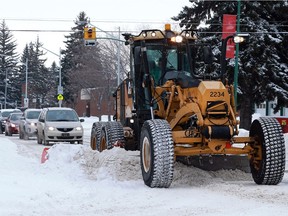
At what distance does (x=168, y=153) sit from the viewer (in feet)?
33.0

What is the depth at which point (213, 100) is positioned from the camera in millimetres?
10328

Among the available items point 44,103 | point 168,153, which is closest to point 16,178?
point 168,153

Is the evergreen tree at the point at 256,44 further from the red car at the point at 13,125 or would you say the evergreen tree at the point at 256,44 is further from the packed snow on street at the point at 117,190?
the packed snow on street at the point at 117,190

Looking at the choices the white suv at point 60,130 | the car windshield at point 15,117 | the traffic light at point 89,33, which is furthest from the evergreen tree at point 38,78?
the white suv at point 60,130

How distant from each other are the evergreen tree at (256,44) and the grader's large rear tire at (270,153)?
1779 cm

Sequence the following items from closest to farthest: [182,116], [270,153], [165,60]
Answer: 1. [270,153]
2. [182,116]
3. [165,60]

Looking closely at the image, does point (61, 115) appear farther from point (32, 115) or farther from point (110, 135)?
point (110, 135)

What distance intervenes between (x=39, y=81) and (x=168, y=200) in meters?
93.5

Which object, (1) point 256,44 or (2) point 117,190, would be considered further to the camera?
(1) point 256,44

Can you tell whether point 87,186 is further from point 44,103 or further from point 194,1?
point 44,103

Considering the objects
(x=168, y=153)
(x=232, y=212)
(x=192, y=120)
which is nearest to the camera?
(x=232, y=212)

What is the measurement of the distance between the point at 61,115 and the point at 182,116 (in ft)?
53.5

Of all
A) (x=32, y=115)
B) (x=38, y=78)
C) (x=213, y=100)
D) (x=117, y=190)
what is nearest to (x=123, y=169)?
(x=117, y=190)

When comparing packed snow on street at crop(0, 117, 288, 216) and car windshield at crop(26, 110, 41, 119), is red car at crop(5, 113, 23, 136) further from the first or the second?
packed snow on street at crop(0, 117, 288, 216)
